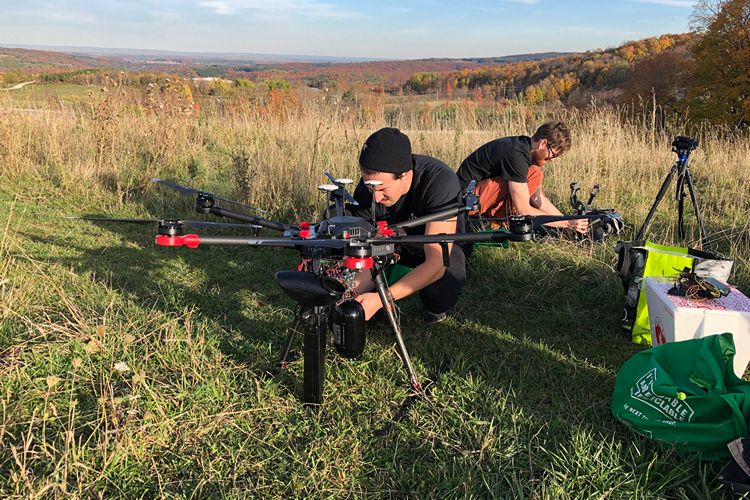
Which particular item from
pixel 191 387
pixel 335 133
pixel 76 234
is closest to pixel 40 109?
pixel 76 234

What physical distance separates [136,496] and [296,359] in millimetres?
1019

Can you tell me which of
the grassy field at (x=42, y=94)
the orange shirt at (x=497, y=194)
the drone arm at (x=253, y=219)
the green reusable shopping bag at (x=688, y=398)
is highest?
the grassy field at (x=42, y=94)

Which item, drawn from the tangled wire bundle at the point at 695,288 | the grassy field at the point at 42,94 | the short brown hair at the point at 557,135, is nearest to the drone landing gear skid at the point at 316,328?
the tangled wire bundle at the point at 695,288

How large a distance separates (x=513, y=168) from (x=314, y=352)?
2748 mm

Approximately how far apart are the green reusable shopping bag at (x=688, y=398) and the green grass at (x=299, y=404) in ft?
0.32

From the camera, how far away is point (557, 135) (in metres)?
4.07

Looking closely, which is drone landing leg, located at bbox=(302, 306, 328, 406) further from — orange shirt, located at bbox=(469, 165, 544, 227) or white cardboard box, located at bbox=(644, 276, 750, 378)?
orange shirt, located at bbox=(469, 165, 544, 227)

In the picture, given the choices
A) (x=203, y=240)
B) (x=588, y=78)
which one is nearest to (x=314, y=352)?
(x=203, y=240)

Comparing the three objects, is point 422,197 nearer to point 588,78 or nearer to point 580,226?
point 580,226

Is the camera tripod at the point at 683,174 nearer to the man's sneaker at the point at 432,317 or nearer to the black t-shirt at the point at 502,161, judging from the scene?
the black t-shirt at the point at 502,161

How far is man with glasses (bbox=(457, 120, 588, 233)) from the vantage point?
13.4 ft

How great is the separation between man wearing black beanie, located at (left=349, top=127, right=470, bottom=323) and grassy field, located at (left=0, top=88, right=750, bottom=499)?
1.09 ft

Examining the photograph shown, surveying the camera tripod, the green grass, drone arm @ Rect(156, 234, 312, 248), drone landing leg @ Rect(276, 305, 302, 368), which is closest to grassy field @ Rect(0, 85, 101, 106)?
the green grass

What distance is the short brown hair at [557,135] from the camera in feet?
13.3
